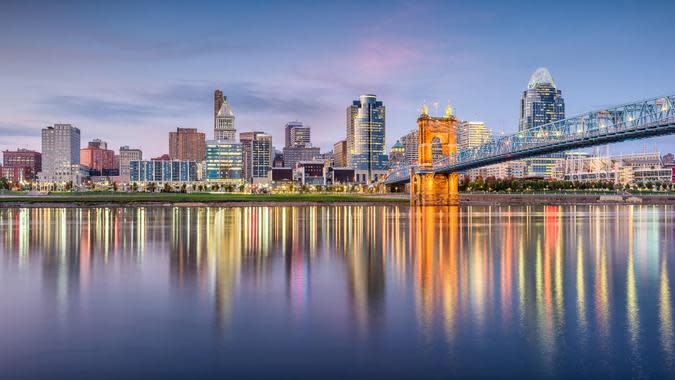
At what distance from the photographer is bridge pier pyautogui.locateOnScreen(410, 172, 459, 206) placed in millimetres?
83062

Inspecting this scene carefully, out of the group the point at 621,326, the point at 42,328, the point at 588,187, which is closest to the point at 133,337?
the point at 42,328

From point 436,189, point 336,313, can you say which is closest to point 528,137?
point 436,189

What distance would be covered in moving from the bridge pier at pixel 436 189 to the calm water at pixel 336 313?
60.3 m

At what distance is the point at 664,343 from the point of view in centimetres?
935

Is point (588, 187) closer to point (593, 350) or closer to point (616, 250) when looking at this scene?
point (616, 250)

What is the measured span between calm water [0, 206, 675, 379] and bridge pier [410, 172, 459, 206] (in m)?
60.3

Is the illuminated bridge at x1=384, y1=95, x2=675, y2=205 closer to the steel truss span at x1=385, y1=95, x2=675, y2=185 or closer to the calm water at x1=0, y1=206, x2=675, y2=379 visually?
the steel truss span at x1=385, y1=95, x2=675, y2=185

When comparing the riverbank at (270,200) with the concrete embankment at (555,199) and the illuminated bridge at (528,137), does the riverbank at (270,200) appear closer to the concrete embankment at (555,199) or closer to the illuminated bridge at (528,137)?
the concrete embankment at (555,199)

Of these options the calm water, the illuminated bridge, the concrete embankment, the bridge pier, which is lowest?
the calm water

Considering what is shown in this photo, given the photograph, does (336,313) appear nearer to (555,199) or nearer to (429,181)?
(429,181)

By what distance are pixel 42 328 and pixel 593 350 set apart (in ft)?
29.0

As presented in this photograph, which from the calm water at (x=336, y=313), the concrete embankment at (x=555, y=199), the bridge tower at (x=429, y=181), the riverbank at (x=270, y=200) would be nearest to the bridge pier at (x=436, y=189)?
the bridge tower at (x=429, y=181)

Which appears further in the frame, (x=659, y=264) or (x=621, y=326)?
(x=659, y=264)

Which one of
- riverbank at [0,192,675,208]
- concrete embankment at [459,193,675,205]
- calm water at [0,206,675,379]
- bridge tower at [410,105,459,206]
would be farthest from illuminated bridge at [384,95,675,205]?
calm water at [0,206,675,379]
